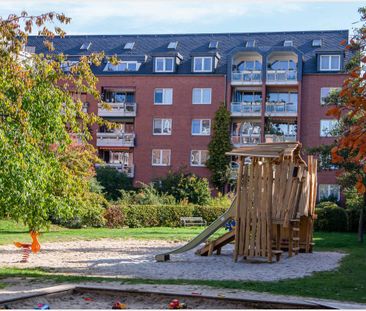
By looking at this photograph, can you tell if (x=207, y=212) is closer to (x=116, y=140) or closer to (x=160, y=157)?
(x=160, y=157)

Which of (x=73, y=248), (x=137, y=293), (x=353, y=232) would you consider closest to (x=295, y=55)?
(x=353, y=232)

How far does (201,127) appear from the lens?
2152 inches

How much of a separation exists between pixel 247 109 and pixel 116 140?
1133 centimetres

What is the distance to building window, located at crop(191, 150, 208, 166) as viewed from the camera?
178 ft

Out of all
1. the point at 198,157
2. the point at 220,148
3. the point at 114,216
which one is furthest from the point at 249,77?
the point at 114,216

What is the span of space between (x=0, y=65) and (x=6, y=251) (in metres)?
10.9

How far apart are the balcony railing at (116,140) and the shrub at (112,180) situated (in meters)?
4.29

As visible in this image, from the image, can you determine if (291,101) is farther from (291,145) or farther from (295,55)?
(291,145)

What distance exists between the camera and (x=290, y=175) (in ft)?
64.9

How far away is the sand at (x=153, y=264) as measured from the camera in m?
15.6

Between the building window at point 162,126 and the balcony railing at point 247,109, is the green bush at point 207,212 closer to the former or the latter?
the balcony railing at point 247,109

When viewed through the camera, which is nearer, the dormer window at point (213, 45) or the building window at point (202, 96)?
the building window at point (202, 96)

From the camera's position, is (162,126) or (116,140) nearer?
(162,126)

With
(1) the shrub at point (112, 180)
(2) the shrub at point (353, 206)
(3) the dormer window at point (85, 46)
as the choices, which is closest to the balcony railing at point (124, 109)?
(1) the shrub at point (112, 180)
